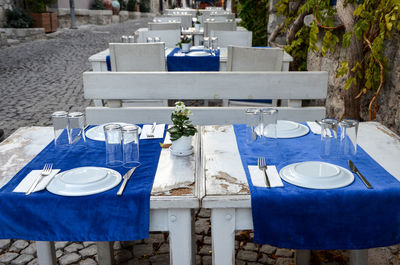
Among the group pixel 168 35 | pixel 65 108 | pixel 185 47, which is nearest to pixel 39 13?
pixel 168 35

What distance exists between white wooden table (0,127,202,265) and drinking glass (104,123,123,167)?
0.17 meters

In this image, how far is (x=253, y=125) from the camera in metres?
1.82

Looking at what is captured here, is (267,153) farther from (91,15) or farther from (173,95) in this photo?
(91,15)

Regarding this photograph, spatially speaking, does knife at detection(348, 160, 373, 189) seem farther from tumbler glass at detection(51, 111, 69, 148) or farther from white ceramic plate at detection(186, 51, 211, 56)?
white ceramic plate at detection(186, 51, 211, 56)

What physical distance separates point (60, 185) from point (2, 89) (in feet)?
18.4

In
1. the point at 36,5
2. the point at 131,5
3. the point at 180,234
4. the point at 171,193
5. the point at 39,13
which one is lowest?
the point at 180,234

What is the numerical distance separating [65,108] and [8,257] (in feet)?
10.2

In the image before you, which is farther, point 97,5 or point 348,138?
point 97,5

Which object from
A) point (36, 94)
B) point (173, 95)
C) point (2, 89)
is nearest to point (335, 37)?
point (173, 95)

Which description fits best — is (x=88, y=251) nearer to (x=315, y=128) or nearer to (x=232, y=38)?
(x=315, y=128)

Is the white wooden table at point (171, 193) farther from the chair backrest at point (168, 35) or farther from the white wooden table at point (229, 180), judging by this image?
the chair backrest at point (168, 35)

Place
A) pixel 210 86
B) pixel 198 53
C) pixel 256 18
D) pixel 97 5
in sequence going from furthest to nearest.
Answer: pixel 97 5 → pixel 256 18 → pixel 198 53 → pixel 210 86

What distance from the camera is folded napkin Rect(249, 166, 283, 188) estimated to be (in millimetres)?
1385

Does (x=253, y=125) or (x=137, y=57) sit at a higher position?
(x=137, y=57)
